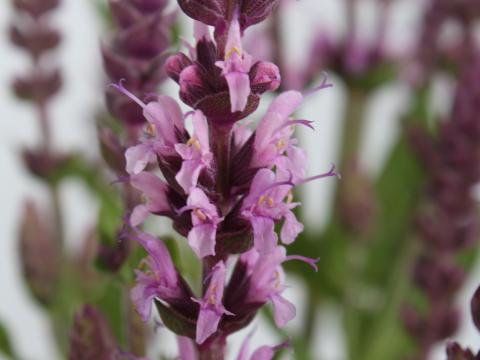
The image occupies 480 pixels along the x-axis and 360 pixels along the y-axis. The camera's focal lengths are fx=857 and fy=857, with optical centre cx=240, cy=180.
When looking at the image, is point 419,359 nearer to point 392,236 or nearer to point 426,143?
point 426,143

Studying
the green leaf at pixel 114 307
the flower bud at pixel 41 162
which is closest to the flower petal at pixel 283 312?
the green leaf at pixel 114 307

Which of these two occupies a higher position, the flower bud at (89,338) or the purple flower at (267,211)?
the purple flower at (267,211)

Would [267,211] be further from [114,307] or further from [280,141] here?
[114,307]

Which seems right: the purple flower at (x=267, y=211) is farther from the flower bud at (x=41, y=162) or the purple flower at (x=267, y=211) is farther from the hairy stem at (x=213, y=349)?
the flower bud at (x=41, y=162)

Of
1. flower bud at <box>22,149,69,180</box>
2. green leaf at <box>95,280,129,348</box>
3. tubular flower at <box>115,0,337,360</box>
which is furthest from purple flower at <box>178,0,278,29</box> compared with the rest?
flower bud at <box>22,149,69,180</box>

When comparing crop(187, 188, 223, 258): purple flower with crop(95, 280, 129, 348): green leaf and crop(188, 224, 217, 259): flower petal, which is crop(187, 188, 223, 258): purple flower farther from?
crop(95, 280, 129, 348): green leaf

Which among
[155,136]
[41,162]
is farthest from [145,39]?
[41,162]
